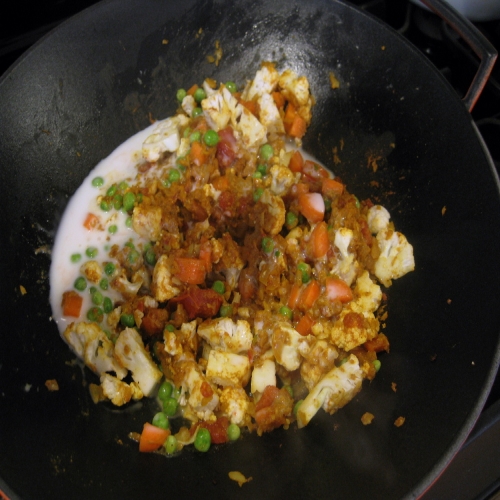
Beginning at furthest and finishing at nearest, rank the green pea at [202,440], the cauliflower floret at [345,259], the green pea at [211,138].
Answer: the green pea at [211,138] → the cauliflower floret at [345,259] → the green pea at [202,440]

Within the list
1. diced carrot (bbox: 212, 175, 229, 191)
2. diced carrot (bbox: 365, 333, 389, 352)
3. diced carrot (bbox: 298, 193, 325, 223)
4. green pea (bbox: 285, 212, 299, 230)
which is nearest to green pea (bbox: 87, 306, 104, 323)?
diced carrot (bbox: 212, 175, 229, 191)

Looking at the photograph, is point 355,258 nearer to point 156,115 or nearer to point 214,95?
point 214,95

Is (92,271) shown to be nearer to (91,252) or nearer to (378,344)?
(91,252)

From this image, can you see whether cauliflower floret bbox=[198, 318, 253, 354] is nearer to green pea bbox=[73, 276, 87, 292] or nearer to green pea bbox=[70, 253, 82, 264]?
green pea bbox=[73, 276, 87, 292]

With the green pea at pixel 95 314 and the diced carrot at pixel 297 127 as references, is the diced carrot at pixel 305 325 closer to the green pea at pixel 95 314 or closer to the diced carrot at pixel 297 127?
the green pea at pixel 95 314

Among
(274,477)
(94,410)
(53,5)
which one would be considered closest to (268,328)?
(274,477)

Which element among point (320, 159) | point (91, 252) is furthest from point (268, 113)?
point (91, 252)

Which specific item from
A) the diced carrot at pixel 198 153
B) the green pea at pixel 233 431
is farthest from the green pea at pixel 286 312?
the diced carrot at pixel 198 153
